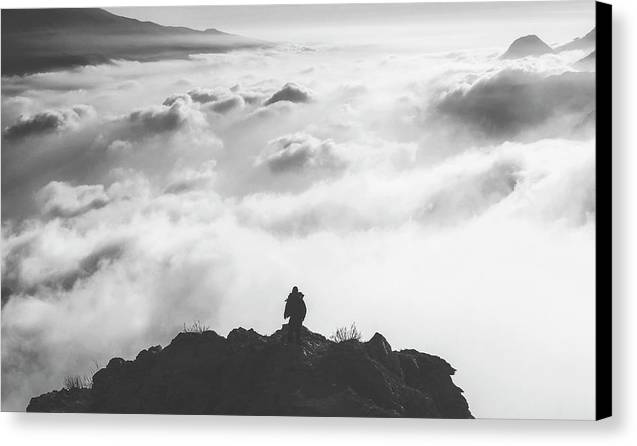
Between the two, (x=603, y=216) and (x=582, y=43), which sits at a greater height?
(x=582, y=43)

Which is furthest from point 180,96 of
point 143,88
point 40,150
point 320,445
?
point 320,445

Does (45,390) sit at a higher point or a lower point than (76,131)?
lower

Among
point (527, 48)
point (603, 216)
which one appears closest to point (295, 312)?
point (603, 216)

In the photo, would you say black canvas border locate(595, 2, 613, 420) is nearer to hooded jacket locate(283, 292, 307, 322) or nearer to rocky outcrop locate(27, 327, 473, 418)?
rocky outcrop locate(27, 327, 473, 418)

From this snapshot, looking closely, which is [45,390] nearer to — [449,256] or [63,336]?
[63,336]

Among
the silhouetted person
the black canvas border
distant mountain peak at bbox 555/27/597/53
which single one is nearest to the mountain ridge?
the silhouetted person

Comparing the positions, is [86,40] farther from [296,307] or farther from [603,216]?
[603,216]
